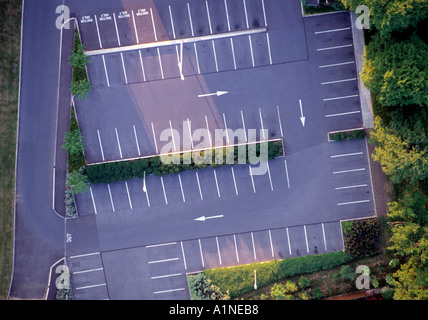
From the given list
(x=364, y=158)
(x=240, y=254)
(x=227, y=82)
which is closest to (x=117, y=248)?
(x=240, y=254)

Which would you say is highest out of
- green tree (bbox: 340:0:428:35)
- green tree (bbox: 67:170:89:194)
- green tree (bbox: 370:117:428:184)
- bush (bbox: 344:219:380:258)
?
green tree (bbox: 340:0:428:35)

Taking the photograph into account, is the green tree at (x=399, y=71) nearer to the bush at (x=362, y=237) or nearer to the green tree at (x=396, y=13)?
the green tree at (x=396, y=13)

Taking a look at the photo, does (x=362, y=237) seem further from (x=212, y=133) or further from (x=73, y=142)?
(x=73, y=142)

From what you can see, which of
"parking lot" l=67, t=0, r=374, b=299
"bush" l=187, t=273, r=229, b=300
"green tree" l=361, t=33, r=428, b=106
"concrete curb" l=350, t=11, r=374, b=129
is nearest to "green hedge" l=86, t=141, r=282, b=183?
"parking lot" l=67, t=0, r=374, b=299

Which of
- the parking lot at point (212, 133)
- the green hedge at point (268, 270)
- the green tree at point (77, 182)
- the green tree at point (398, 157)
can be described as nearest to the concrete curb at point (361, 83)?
the parking lot at point (212, 133)

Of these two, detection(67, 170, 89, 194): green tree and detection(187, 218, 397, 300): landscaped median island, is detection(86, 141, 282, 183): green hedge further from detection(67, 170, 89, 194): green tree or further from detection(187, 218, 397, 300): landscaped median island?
detection(187, 218, 397, 300): landscaped median island

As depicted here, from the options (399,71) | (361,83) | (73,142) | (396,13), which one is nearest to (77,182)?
(73,142)
